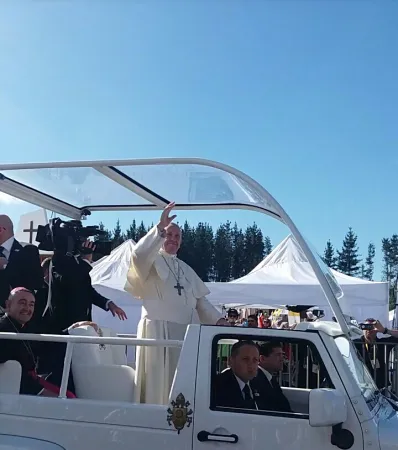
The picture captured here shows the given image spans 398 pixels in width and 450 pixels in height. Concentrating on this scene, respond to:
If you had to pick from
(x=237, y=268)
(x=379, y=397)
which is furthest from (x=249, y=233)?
(x=379, y=397)

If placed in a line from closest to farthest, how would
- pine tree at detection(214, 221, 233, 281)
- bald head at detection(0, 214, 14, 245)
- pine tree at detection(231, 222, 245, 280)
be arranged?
bald head at detection(0, 214, 14, 245) → pine tree at detection(214, 221, 233, 281) → pine tree at detection(231, 222, 245, 280)

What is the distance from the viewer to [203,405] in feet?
10.6

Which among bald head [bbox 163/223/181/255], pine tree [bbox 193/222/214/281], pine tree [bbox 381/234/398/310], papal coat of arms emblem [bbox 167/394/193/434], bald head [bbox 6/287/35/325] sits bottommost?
papal coat of arms emblem [bbox 167/394/193/434]

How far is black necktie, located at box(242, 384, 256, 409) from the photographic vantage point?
3.26m

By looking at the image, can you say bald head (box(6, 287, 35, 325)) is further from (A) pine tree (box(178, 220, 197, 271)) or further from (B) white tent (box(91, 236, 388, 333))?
(B) white tent (box(91, 236, 388, 333))

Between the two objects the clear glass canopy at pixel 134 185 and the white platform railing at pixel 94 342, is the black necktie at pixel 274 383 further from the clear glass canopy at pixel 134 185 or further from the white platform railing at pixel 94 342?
the clear glass canopy at pixel 134 185

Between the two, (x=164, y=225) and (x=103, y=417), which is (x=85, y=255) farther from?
(x=103, y=417)

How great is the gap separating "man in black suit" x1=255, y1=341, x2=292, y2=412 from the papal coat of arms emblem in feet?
1.53

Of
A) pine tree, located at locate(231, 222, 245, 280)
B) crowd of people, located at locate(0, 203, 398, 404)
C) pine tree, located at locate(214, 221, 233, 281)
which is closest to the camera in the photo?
crowd of people, located at locate(0, 203, 398, 404)

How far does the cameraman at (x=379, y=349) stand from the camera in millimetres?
6137

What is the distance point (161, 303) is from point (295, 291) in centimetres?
765

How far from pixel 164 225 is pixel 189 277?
0.88 metres

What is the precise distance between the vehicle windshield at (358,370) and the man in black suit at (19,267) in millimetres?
2697

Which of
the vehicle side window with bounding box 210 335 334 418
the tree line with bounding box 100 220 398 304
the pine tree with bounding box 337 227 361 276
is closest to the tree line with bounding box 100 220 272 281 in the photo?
the tree line with bounding box 100 220 398 304
